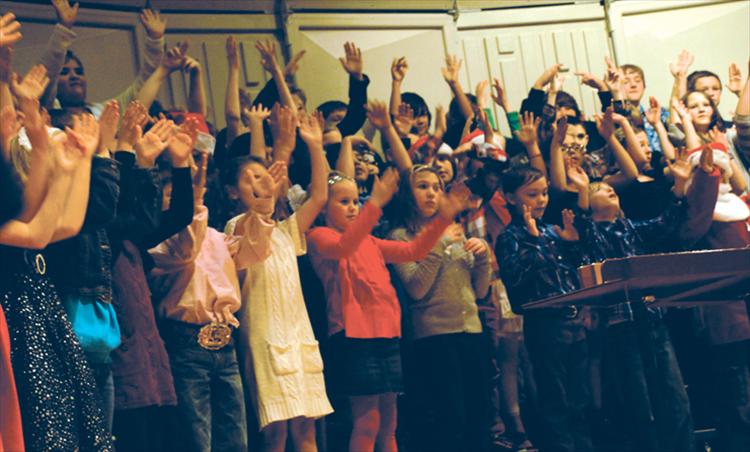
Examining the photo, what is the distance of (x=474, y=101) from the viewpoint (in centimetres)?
588

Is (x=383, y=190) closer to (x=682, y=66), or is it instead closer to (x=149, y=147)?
(x=149, y=147)

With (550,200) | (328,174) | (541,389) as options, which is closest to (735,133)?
(550,200)

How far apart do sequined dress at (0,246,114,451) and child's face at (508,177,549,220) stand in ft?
7.67

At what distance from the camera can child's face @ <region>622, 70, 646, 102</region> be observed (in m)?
6.29

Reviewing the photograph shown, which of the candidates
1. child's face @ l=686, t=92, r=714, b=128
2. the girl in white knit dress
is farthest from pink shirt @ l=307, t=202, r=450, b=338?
child's face @ l=686, t=92, r=714, b=128

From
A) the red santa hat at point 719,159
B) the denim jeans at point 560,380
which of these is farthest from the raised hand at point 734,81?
the denim jeans at point 560,380

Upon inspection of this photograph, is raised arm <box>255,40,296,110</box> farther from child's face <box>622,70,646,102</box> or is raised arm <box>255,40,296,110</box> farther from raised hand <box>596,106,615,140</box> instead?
child's face <box>622,70,646,102</box>

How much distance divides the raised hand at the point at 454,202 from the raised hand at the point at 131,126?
45.5 inches

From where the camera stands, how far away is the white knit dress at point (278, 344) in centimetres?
377

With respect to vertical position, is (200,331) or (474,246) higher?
(474,246)

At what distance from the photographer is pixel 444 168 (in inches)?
200

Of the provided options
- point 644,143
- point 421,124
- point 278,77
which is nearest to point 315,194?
point 278,77

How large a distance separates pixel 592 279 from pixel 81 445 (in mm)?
1286

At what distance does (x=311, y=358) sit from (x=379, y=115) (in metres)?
1.45
